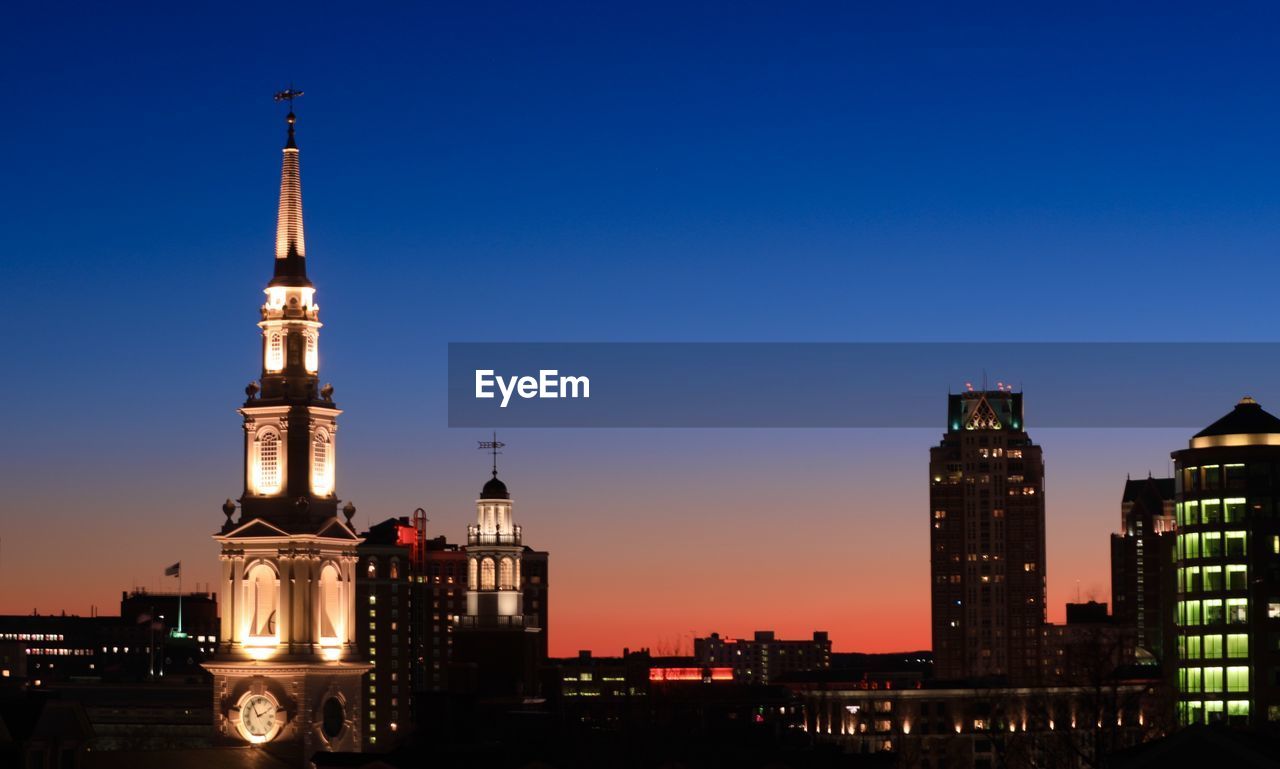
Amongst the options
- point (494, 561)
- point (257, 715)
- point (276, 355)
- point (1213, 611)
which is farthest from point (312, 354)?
point (1213, 611)

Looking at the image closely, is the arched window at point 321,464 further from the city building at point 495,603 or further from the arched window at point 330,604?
the city building at point 495,603

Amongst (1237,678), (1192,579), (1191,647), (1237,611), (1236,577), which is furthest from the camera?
(1192,579)

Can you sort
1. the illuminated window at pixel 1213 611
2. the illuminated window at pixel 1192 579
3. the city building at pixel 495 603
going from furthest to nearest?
the illuminated window at pixel 1192 579 → the illuminated window at pixel 1213 611 → the city building at pixel 495 603

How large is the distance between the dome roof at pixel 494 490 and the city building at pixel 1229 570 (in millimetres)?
59465

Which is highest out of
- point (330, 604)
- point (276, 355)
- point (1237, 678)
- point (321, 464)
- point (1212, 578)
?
point (276, 355)

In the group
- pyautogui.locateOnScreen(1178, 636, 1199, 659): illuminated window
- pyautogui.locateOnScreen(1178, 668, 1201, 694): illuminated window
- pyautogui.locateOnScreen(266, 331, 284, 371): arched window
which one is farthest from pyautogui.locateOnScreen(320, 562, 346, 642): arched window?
pyautogui.locateOnScreen(1178, 636, 1199, 659): illuminated window

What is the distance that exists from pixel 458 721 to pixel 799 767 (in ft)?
61.4

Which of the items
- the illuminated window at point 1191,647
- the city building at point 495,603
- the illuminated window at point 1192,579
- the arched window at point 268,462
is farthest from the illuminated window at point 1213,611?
the arched window at point 268,462

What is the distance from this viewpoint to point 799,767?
3391 inches

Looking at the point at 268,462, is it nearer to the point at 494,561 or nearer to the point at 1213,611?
the point at 494,561

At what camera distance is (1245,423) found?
191000 mm

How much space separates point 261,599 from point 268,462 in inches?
192

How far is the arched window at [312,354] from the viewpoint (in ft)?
274

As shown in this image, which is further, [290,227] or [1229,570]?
[1229,570]
